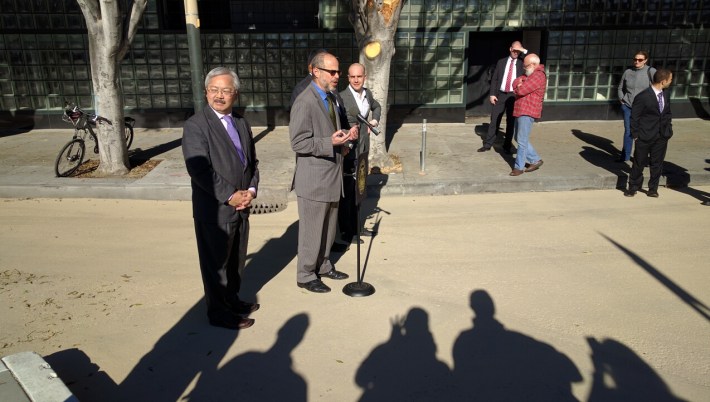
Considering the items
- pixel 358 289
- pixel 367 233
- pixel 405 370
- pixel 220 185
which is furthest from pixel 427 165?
pixel 405 370

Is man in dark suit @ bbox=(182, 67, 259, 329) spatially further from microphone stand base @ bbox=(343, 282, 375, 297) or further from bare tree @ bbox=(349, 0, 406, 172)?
bare tree @ bbox=(349, 0, 406, 172)

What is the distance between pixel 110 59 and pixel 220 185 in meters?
5.09

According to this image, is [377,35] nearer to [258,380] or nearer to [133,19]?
[133,19]

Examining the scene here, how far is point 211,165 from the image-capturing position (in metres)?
3.98

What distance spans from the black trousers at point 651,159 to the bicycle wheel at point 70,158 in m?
7.87

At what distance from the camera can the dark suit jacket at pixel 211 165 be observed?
3.91 m

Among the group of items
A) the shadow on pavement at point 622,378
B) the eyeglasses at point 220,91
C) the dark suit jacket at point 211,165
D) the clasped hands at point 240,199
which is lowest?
the shadow on pavement at point 622,378

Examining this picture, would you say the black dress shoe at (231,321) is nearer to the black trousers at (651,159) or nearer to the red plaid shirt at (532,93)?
the red plaid shirt at (532,93)

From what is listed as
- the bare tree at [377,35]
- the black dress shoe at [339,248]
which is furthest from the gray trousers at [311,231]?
the bare tree at [377,35]

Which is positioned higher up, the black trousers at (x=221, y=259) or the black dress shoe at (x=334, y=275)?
the black trousers at (x=221, y=259)

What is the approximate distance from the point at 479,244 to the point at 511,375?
2.44m

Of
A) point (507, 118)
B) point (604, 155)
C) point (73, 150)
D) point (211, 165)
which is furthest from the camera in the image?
point (507, 118)

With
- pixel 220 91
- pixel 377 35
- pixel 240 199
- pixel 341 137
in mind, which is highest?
pixel 377 35

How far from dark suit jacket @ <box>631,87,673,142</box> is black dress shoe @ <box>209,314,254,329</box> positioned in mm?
5717
